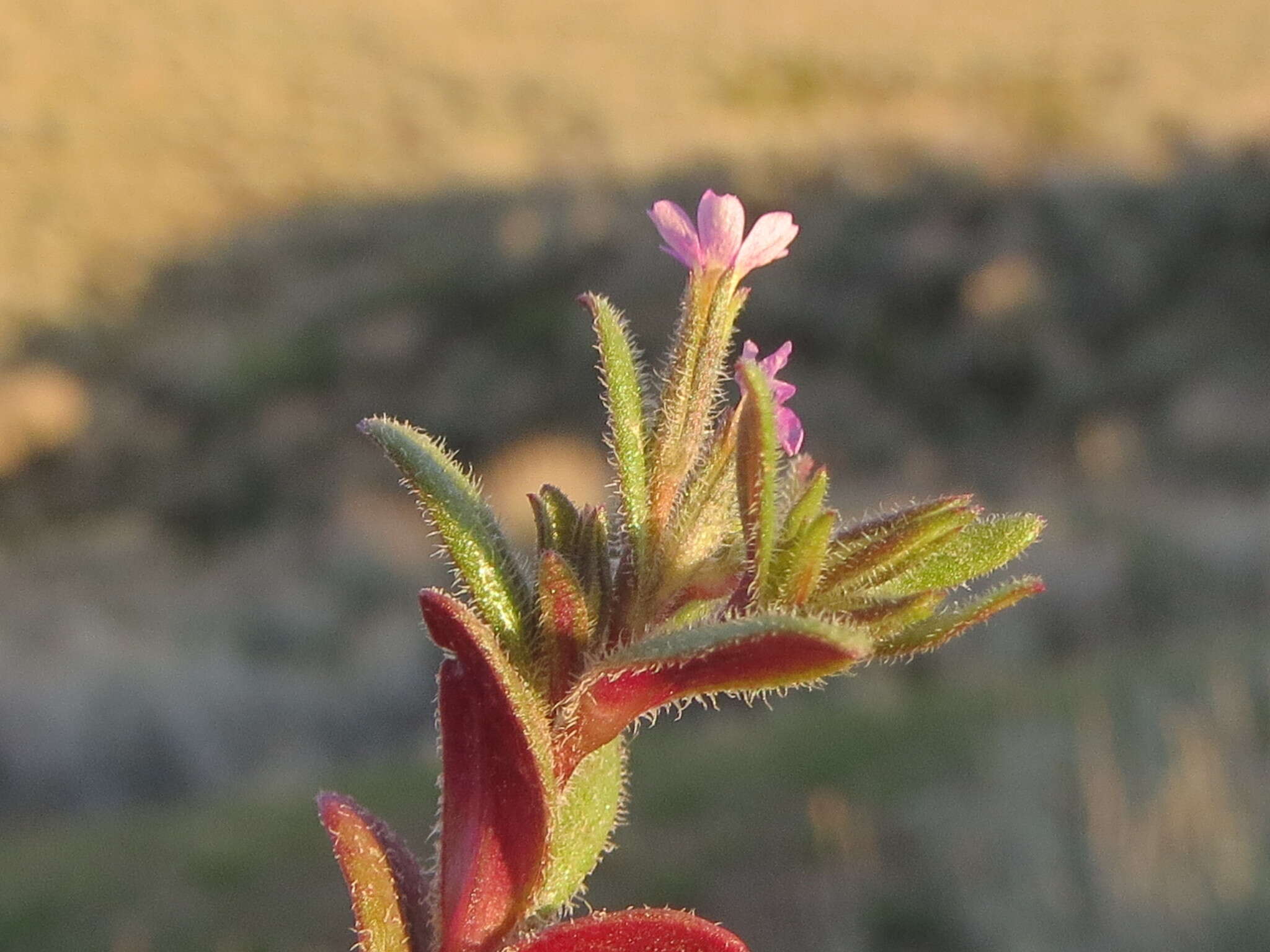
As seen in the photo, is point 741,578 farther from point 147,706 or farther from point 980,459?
point 980,459

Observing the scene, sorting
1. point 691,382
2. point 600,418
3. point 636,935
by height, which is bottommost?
point 636,935

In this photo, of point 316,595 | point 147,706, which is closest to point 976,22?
point 316,595

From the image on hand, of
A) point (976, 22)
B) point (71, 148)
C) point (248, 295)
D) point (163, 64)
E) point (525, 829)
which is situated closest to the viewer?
point (525, 829)

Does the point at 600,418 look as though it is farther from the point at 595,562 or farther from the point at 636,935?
the point at 636,935

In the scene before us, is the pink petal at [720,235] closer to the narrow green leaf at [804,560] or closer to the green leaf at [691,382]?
the green leaf at [691,382]

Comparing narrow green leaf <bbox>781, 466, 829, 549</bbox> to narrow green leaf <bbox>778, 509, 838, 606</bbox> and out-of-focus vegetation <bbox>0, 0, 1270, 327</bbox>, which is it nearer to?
narrow green leaf <bbox>778, 509, 838, 606</bbox>

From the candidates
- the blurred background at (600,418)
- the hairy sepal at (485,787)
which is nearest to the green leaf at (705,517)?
the hairy sepal at (485,787)

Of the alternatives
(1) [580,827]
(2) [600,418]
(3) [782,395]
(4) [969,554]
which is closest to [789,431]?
(3) [782,395]

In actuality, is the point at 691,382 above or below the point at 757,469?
above
